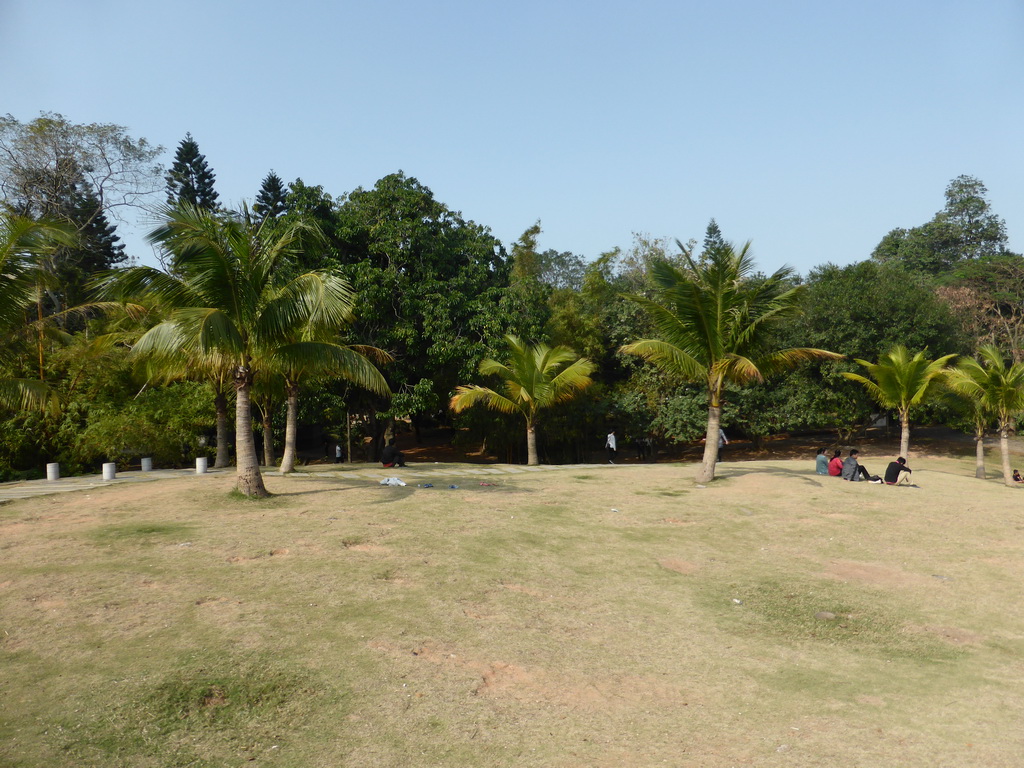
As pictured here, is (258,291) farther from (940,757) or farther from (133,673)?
(940,757)

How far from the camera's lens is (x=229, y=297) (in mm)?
11586

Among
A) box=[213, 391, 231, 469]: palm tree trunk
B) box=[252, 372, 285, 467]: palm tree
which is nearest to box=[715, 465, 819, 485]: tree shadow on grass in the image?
box=[252, 372, 285, 467]: palm tree

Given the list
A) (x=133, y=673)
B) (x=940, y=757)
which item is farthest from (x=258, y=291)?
(x=940, y=757)

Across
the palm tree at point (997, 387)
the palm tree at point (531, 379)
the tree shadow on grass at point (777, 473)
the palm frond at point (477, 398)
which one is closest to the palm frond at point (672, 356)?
the tree shadow on grass at point (777, 473)

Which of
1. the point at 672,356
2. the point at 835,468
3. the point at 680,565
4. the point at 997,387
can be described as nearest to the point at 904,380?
the point at 997,387

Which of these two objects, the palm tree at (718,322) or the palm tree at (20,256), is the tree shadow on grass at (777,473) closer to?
the palm tree at (718,322)

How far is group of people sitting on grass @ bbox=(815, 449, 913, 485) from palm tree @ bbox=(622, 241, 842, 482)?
250 cm

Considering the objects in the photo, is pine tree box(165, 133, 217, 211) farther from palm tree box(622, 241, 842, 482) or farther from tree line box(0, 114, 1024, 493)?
palm tree box(622, 241, 842, 482)

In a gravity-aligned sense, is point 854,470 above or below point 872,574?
above

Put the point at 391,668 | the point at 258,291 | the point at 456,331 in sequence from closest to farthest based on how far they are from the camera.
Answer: the point at 391,668, the point at 258,291, the point at 456,331

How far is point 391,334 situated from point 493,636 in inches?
707

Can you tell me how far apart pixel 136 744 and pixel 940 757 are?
535 centimetres

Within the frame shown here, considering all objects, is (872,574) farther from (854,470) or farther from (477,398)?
(477,398)

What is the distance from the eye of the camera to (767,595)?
8.70m
